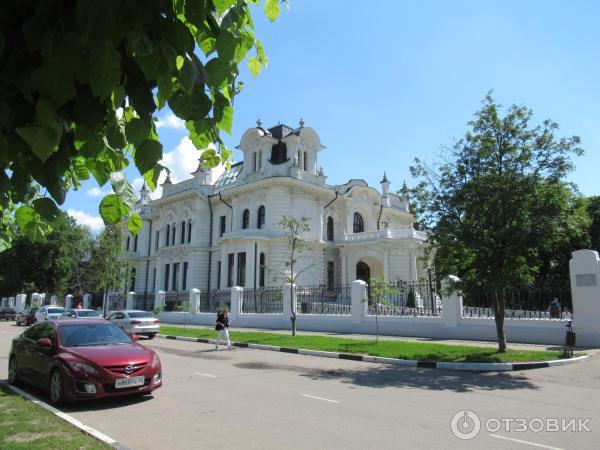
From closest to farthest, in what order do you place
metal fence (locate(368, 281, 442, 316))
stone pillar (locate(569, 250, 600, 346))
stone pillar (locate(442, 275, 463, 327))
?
1. stone pillar (locate(569, 250, 600, 346))
2. stone pillar (locate(442, 275, 463, 327))
3. metal fence (locate(368, 281, 442, 316))

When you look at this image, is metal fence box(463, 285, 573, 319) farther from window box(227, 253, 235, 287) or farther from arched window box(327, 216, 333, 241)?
window box(227, 253, 235, 287)

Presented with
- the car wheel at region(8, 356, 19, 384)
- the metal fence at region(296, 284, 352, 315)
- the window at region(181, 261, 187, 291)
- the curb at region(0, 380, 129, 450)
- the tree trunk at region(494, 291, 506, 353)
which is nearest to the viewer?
the curb at region(0, 380, 129, 450)

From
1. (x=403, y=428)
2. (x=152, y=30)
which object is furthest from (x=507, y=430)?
(x=152, y=30)

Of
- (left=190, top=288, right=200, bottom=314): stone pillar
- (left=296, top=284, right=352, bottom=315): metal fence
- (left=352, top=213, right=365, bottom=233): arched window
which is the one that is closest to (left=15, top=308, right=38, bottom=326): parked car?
(left=190, top=288, right=200, bottom=314): stone pillar

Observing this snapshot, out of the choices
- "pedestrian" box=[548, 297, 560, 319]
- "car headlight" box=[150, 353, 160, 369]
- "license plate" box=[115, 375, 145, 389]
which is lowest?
"license plate" box=[115, 375, 145, 389]

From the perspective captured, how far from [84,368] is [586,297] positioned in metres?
14.8

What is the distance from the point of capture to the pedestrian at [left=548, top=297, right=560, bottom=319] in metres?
16.3

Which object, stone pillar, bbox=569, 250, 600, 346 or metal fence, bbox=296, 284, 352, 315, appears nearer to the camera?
stone pillar, bbox=569, 250, 600, 346

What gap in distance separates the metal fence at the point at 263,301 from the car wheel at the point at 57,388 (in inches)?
665

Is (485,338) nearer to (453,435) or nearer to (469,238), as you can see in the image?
(469,238)

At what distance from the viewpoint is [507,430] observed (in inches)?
253

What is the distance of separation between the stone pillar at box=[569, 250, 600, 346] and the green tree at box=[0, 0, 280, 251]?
15686mm

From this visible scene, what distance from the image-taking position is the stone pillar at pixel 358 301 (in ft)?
70.7

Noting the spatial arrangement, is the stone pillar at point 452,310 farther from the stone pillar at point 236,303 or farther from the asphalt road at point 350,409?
the stone pillar at point 236,303
